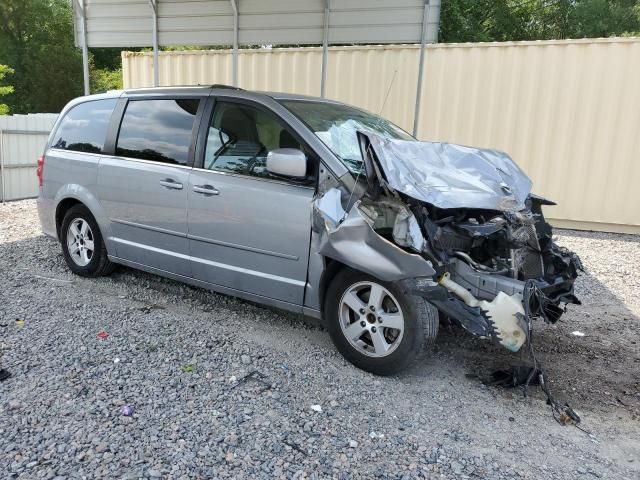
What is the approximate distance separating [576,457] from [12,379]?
333 cm

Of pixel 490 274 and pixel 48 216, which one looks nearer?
pixel 490 274

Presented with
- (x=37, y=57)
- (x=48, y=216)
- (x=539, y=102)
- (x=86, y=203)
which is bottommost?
(x=48, y=216)

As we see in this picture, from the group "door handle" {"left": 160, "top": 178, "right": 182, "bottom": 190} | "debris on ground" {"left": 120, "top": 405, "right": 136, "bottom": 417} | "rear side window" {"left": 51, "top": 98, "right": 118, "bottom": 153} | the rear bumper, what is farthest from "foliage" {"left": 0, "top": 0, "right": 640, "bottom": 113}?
"debris on ground" {"left": 120, "top": 405, "right": 136, "bottom": 417}

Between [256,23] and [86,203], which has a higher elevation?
[256,23]

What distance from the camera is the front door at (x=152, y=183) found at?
173 inches

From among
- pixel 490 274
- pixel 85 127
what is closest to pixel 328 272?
pixel 490 274

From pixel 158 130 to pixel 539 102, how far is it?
6349mm

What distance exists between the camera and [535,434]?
2.97m

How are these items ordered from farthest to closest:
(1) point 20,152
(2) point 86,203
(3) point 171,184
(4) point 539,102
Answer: (1) point 20,152 < (4) point 539,102 < (2) point 86,203 < (3) point 171,184

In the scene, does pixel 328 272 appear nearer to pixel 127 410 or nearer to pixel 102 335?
pixel 127 410

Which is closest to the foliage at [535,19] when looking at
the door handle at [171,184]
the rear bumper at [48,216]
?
the rear bumper at [48,216]

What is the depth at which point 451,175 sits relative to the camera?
11.7ft

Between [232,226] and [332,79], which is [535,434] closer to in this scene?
[232,226]

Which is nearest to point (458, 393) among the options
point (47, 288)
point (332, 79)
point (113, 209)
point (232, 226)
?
point (232, 226)
